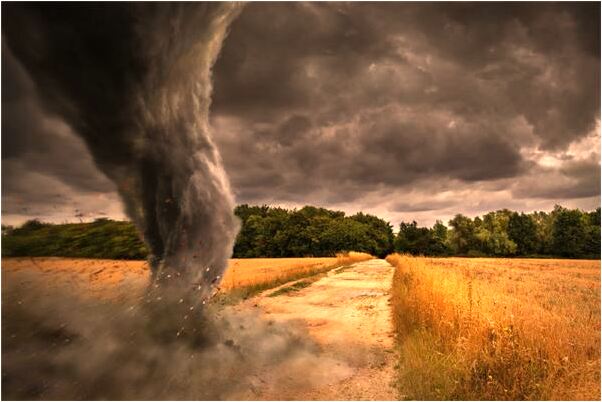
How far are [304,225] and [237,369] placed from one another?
9840 centimetres

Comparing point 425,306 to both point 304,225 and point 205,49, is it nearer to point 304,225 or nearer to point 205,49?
point 205,49

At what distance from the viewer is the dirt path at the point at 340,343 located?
6.15m

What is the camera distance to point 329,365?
24.1ft

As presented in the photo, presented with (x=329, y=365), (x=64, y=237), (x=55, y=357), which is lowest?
(x=329, y=365)

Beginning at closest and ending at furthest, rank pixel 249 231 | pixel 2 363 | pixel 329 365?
pixel 2 363 < pixel 329 365 < pixel 249 231

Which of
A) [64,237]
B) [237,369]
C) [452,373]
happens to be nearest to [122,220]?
[64,237]

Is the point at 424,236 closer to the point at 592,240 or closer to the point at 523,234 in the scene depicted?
the point at 523,234

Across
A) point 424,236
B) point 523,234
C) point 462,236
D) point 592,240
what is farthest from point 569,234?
point 424,236

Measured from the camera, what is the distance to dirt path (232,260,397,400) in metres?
6.15

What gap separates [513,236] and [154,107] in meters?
127

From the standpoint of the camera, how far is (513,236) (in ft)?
373

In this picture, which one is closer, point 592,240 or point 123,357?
point 123,357

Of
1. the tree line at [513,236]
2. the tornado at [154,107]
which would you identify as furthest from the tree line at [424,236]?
the tornado at [154,107]

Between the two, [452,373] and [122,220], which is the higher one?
[122,220]
